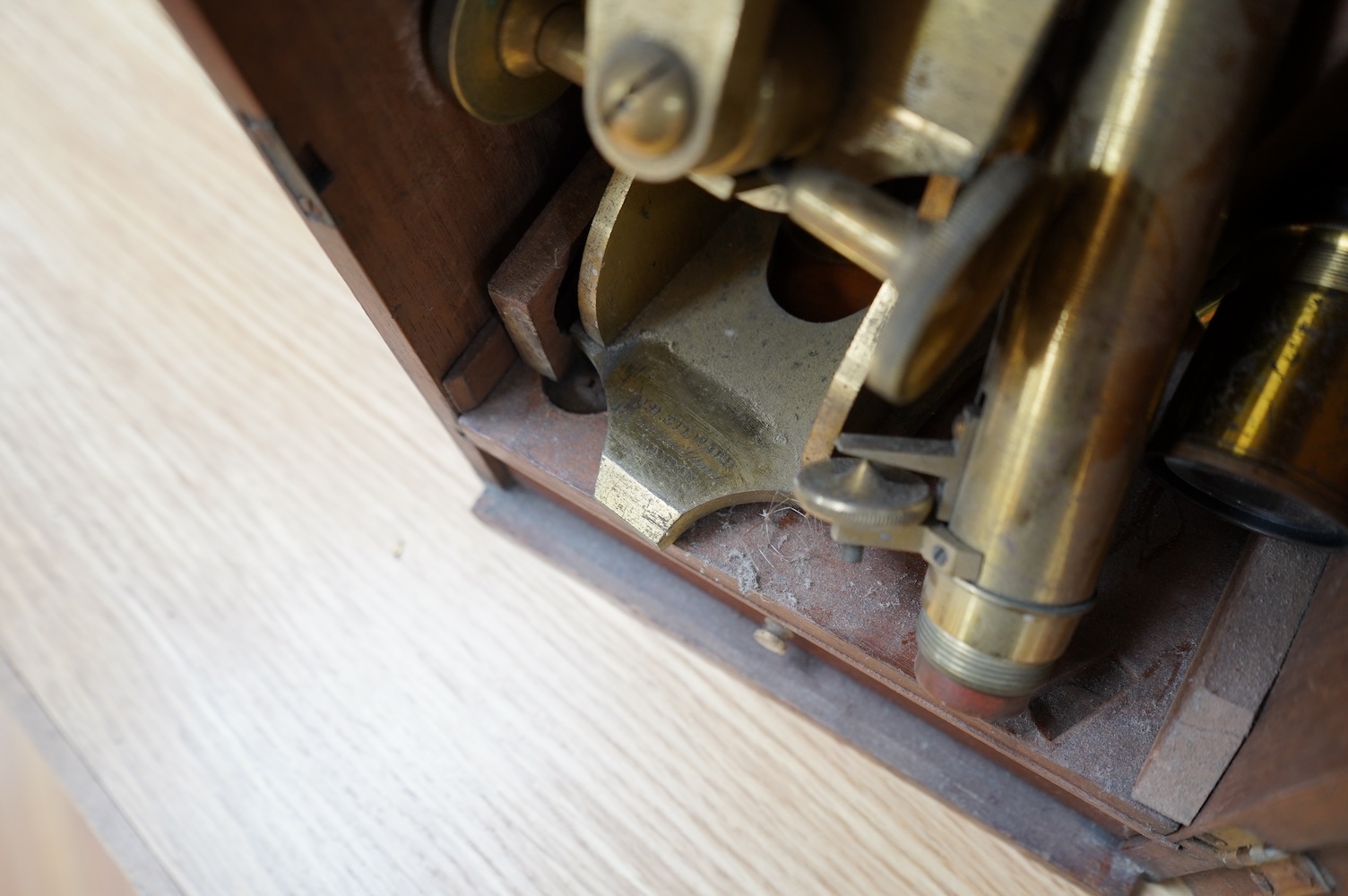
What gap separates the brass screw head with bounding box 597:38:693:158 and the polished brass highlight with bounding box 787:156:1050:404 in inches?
2.4

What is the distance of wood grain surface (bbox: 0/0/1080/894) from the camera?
2.33 feet

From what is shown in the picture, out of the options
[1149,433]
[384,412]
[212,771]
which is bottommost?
[212,771]

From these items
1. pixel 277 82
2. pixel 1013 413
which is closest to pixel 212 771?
pixel 277 82

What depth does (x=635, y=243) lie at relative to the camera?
585 millimetres

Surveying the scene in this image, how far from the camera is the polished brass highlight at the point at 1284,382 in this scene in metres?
0.43

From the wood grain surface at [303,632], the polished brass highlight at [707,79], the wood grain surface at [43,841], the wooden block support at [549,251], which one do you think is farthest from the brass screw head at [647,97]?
the wood grain surface at [43,841]

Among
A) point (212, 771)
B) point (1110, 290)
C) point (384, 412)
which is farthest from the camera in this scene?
point (384, 412)

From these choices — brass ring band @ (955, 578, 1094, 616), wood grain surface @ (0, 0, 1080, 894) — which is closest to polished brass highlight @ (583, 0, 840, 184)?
brass ring band @ (955, 578, 1094, 616)

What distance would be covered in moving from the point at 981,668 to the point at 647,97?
30cm

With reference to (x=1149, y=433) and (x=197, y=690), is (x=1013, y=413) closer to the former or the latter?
(x=1149, y=433)

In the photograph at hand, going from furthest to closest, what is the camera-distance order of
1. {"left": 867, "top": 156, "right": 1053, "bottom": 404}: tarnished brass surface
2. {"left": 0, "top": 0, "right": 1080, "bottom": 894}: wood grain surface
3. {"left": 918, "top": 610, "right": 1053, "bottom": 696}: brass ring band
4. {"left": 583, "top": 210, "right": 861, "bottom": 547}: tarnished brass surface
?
{"left": 0, "top": 0, "right": 1080, "bottom": 894}: wood grain surface, {"left": 583, "top": 210, "right": 861, "bottom": 547}: tarnished brass surface, {"left": 918, "top": 610, "right": 1053, "bottom": 696}: brass ring band, {"left": 867, "top": 156, "right": 1053, "bottom": 404}: tarnished brass surface

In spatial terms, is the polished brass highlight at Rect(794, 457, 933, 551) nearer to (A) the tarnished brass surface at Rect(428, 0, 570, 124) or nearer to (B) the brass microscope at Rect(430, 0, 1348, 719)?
(B) the brass microscope at Rect(430, 0, 1348, 719)

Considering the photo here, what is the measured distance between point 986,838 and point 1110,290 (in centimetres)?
44

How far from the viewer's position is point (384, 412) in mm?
898
